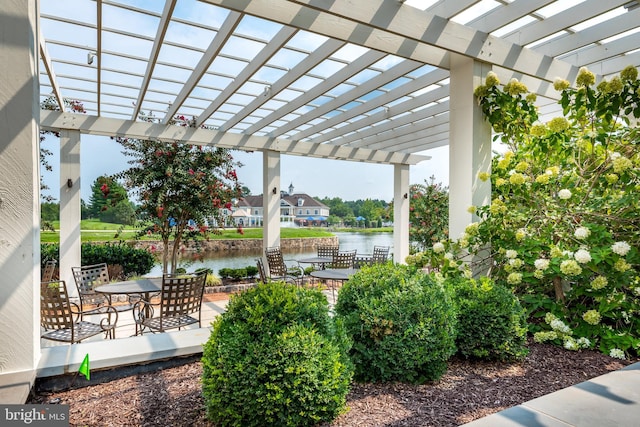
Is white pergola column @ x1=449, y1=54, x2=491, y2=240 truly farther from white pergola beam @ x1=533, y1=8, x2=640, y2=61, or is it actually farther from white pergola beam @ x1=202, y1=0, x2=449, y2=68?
white pergola beam @ x1=533, y1=8, x2=640, y2=61

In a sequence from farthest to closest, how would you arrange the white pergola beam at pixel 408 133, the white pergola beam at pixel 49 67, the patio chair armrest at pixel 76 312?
1. the white pergola beam at pixel 408 133
2. the white pergola beam at pixel 49 67
3. the patio chair armrest at pixel 76 312

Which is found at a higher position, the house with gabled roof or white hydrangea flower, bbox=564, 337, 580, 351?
the house with gabled roof

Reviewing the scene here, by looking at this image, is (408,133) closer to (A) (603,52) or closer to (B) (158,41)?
(A) (603,52)

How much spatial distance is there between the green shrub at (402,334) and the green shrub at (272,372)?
450mm

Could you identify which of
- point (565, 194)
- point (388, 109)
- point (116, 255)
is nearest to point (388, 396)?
point (565, 194)

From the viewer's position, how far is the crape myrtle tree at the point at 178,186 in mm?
7766

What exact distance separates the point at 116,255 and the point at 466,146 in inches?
306

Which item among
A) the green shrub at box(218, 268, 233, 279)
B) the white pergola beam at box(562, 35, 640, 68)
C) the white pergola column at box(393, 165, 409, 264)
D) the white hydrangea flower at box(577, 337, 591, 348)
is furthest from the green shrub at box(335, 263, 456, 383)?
the white pergola column at box(393, 165, 409, 264)

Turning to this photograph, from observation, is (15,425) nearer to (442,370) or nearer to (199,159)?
(442,370)

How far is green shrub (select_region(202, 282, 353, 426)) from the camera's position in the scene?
6.23 ft


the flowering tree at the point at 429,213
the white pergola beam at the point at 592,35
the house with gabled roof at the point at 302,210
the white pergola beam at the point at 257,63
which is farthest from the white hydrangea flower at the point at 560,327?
the house with gabled roof at the point at 302,210

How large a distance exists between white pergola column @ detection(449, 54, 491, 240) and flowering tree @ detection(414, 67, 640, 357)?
0.15m

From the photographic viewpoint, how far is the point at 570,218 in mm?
3641

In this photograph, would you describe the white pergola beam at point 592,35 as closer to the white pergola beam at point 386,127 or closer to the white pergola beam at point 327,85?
the white pergola beam at point 386,127
